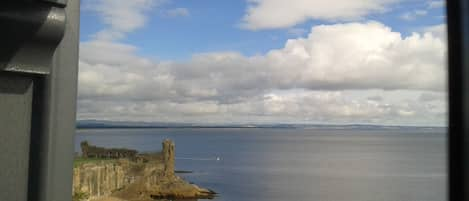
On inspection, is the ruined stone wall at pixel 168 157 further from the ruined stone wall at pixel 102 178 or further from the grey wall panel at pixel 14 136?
the grey wall panel at pixel 14 136

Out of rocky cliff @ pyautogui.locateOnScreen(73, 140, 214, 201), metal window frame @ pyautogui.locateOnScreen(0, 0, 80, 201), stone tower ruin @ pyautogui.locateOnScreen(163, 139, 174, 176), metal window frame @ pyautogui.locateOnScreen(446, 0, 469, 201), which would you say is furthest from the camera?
stone tower ruin @ pyautogui.locateOnScreen(163, 139, 174, 176)

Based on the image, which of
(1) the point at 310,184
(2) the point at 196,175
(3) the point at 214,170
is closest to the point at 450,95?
(1) the point at 310,184

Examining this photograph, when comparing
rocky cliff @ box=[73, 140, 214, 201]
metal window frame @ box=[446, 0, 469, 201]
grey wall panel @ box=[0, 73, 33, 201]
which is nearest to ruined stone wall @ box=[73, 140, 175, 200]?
rocky cliff @ box=[73, 140, 214, 201]

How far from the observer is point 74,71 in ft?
2.92

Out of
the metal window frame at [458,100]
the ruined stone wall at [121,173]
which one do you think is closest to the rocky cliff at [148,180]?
the ruined stone wall at [121,173]

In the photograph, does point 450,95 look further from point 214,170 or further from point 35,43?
point 214,170

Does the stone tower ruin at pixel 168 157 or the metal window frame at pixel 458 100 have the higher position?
the metal window frame at pixel 458 100

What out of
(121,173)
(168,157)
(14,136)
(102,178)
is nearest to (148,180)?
(168,157)

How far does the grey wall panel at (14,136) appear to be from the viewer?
841 millimetres

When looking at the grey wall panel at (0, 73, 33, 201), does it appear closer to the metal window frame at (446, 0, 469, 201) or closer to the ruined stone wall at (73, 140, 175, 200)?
the metal window frame at (446, 0, 469, 201)

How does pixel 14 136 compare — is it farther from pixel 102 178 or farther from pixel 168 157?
pixel 168 157

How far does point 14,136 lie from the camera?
852mm

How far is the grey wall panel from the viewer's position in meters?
0.84

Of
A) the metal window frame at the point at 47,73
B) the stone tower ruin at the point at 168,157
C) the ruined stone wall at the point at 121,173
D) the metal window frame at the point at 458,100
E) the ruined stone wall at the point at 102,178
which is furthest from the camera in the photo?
the stone tower ruin at the point at 168,157
